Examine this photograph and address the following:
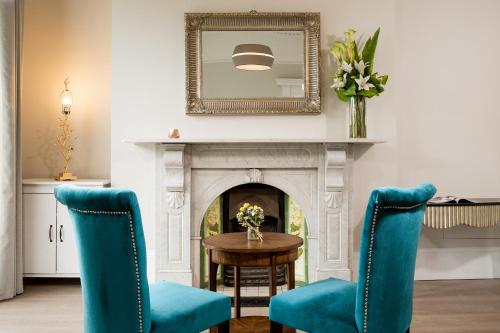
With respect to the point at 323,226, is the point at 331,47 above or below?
above

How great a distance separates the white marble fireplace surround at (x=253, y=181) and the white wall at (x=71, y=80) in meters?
0.94

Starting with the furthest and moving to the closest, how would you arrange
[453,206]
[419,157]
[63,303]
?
[419,157], [453,206], [63,303]

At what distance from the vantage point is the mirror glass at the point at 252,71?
13.5ft

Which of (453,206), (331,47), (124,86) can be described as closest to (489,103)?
(453,206)

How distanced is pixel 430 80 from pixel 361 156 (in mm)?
1005

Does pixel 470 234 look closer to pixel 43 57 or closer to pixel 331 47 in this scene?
pixel 331 47

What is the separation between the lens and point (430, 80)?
445 cm

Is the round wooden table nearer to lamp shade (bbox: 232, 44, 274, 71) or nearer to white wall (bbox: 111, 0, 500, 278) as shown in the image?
white wall (bbox: 111, 0, 500, 278)

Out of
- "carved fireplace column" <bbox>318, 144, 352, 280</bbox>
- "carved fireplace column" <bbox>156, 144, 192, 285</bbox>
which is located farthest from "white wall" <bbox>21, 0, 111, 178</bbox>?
"carved fireplace column" <bbox>318, 144, 352, 280</bbox>

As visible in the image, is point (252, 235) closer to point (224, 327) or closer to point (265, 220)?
point (224, 327)

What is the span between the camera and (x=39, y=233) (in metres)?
4.06

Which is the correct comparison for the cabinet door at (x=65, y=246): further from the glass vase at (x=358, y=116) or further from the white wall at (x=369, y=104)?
the glass vase at (x=358, y=116)

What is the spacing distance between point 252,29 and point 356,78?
97cm

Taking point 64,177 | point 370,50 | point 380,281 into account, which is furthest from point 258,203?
point 380,281
